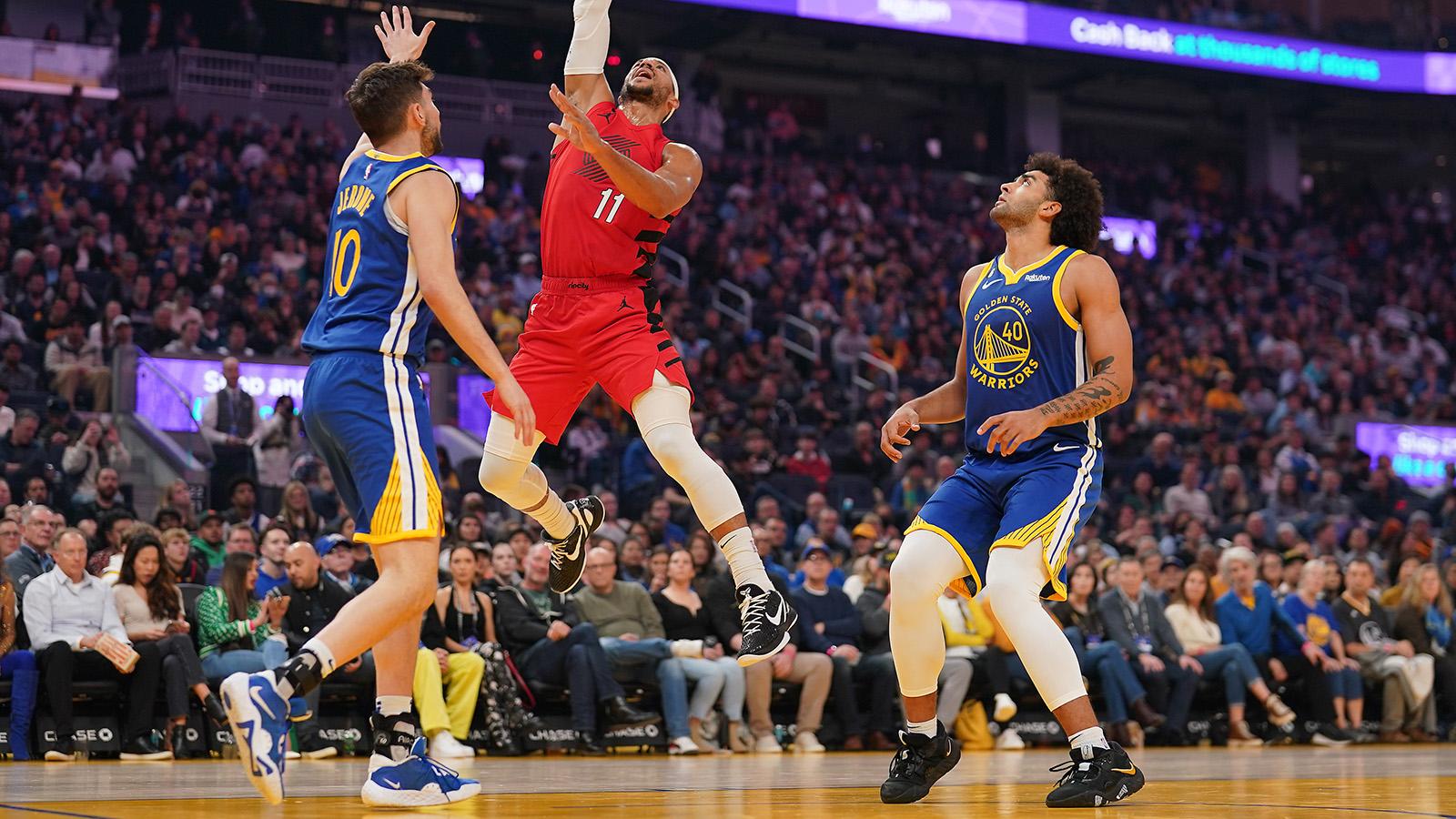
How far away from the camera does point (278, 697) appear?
175 inches

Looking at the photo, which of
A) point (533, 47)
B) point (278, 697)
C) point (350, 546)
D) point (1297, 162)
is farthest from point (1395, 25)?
point (278, 697)

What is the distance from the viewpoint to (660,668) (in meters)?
10.6

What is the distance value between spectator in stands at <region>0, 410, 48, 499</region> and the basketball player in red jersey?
7719 millimetres

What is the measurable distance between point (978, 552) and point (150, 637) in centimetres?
604

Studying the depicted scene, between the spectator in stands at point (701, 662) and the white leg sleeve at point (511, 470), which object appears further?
the spectator in stands at point (701, 662)

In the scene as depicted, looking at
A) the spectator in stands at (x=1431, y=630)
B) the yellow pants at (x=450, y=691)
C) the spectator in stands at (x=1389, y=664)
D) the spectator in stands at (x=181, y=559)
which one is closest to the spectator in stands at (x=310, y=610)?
the yellow pants at (x=450, y=691)

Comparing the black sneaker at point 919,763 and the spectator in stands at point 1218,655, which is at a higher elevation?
the black sneaker at point 919,763

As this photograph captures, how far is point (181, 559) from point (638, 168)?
611 centimetres

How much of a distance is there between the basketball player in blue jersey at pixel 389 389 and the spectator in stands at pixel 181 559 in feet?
19.0

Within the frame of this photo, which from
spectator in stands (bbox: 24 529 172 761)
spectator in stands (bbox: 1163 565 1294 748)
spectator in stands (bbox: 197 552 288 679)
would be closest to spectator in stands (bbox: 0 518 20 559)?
spectator in stands (bbox: 24 529 172 761)

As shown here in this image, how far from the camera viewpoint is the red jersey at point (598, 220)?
5902 millimetres

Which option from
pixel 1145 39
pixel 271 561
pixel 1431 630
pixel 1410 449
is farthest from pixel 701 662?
pixel 1145 39

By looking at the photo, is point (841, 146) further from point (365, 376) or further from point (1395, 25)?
point (365, 376)

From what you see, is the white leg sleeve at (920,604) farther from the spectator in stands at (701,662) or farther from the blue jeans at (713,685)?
the blue jeans at (713,685)
